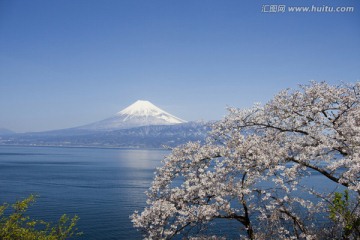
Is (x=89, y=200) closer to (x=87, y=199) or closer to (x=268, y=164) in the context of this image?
(x=87, y=199)

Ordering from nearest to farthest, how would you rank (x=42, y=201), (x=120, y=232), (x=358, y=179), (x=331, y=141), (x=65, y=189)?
1. (x=358, y=179)
2. (x=331, y=141)
3. (x=120, y=232)
4. (x=42, y=201)
5. (x=65, y=189)

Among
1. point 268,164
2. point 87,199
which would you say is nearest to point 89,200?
point 87,199

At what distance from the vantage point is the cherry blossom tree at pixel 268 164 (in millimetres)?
8141

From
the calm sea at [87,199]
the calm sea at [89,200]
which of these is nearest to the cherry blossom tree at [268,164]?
the calm sea at [89,200]

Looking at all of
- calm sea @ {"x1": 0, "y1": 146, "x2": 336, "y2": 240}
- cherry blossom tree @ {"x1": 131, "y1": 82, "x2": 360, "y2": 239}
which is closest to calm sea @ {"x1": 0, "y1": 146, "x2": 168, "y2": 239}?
calm sea @ {"x1": 0, "y1": 146, "x2": 336, "y2": 240}

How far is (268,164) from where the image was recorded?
320 inches

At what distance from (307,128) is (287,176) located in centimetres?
176

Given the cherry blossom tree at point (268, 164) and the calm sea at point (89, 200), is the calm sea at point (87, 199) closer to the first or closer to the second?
the calm sea at point (89, 200)

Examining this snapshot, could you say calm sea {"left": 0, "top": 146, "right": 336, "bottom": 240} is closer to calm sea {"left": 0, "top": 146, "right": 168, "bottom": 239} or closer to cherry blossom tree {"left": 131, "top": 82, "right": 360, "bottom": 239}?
calm sea {"left": 0, "top": 146, "right": 168, "bottom": 239}

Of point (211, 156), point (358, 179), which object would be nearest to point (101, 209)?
point (211, 156)

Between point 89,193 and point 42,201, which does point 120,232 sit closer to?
point 42,201

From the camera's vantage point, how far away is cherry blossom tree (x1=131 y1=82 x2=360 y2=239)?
26.7ft

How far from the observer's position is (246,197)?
29.5 ft

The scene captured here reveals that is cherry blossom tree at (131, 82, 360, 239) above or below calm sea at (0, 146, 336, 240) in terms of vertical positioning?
above
